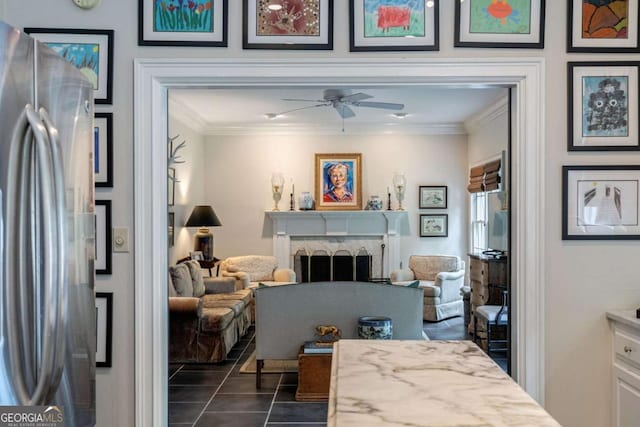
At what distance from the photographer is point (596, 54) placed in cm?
248

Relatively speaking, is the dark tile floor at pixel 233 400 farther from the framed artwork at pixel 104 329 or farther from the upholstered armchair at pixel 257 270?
the upholstered armchair at pixel 257 270

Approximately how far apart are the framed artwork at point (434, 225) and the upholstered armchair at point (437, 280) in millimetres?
463

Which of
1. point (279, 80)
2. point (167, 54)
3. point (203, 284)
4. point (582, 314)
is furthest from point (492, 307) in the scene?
point (167, 54)

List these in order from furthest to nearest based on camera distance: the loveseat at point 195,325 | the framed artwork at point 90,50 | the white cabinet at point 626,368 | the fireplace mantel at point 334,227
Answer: the fireplace mantel at point 334,227 → the loveseat at point 195,325 → the framed artwork at point 90,50 → the white cabinet at point 626,368

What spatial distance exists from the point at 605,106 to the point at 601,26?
37cm

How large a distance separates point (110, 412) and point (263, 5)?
2026 millimetres

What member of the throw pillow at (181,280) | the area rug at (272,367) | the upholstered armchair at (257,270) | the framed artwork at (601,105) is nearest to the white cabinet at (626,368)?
the framed artwork at (601,105)

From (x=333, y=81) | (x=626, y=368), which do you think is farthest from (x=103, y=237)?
(x=626, y=368)

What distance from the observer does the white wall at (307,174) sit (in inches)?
318

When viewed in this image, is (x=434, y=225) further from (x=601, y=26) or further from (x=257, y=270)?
(x=601, y=26)

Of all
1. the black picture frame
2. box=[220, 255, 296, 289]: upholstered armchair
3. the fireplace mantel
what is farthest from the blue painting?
the fireplace mantel

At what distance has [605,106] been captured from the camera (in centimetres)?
248

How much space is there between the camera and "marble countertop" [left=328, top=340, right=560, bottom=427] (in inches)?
40.6

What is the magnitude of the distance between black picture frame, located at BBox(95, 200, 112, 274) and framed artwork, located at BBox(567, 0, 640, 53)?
7.52 feet
